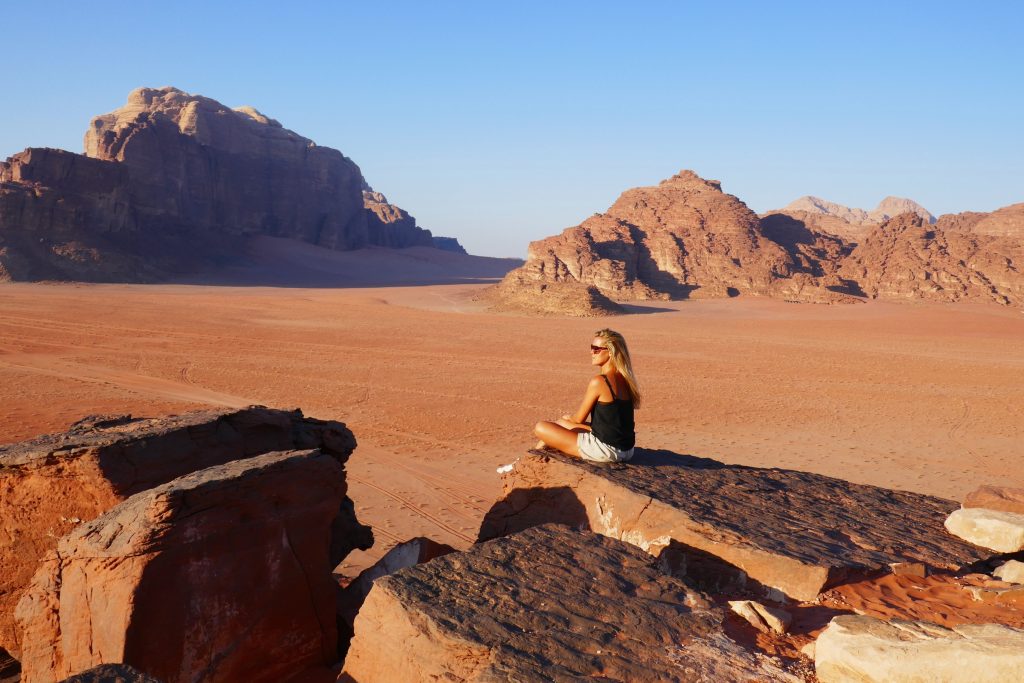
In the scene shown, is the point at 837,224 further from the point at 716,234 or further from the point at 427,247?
the point at 427,247

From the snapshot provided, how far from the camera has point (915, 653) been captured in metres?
3.15

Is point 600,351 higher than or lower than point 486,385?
higher

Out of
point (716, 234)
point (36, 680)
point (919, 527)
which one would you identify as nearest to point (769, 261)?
point (716, 234)

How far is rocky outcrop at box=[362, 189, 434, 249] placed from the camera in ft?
291

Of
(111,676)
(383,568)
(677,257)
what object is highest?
(677,257)

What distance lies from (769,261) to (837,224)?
3242 centimetres

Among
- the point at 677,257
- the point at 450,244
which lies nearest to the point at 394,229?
the point at 450,244

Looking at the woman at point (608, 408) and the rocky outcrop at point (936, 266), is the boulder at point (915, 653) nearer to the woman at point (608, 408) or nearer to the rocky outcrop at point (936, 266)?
the woman at point (608, 408)

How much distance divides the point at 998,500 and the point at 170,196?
6646 centimetres

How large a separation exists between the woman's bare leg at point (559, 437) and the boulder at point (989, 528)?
9.13ft

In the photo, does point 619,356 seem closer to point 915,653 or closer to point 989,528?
point 989,528

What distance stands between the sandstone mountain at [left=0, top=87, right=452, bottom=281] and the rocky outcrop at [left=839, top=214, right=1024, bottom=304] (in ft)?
160

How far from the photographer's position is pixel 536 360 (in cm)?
2117

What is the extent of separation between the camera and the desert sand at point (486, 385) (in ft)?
35.5
